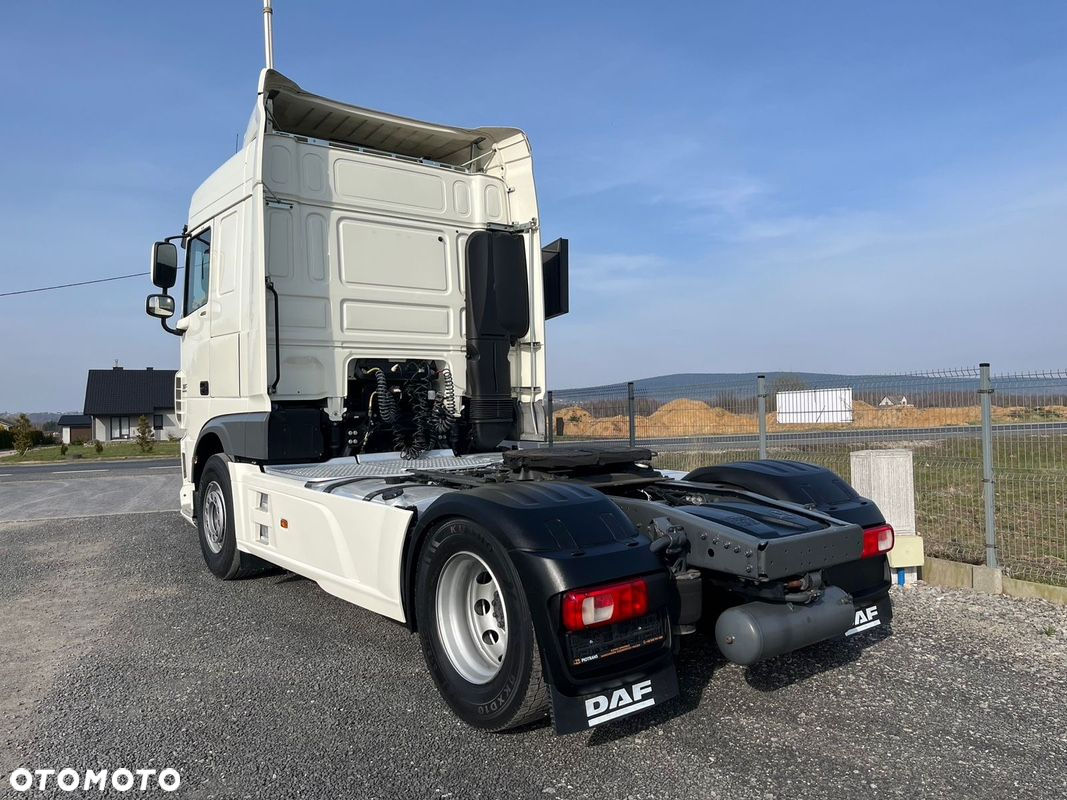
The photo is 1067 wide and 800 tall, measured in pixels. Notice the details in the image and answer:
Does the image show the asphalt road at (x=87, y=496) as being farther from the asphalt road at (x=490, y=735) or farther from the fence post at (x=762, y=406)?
the fence post at (x=762, y=406)

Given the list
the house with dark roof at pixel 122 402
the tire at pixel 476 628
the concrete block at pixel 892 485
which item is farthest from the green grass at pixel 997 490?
the house with dark roof at pixel 122 402

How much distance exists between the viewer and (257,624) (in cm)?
473

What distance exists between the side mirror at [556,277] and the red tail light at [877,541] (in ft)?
11.3

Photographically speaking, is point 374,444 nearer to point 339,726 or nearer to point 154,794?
point 339,726

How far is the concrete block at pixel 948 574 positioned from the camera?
5316mm

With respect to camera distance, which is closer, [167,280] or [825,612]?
[825,612]

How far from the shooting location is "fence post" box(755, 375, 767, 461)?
23.3 ft

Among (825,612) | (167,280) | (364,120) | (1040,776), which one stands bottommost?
(1040,776)

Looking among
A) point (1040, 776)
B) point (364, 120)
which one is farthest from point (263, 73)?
point (1040, 776)

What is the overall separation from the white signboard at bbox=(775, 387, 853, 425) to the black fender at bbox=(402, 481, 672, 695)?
4.15 metres

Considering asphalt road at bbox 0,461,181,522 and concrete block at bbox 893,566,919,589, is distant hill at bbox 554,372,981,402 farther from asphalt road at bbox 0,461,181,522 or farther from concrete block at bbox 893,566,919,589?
asphalt road at bbox 0,461,181,522

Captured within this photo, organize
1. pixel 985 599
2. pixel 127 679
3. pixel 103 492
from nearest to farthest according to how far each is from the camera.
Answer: pixel 127 679 → pixel 985 599 → pixel 103 492

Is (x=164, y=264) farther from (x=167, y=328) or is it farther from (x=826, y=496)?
(x=826, y=496)

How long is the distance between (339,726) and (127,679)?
4.51 ft
